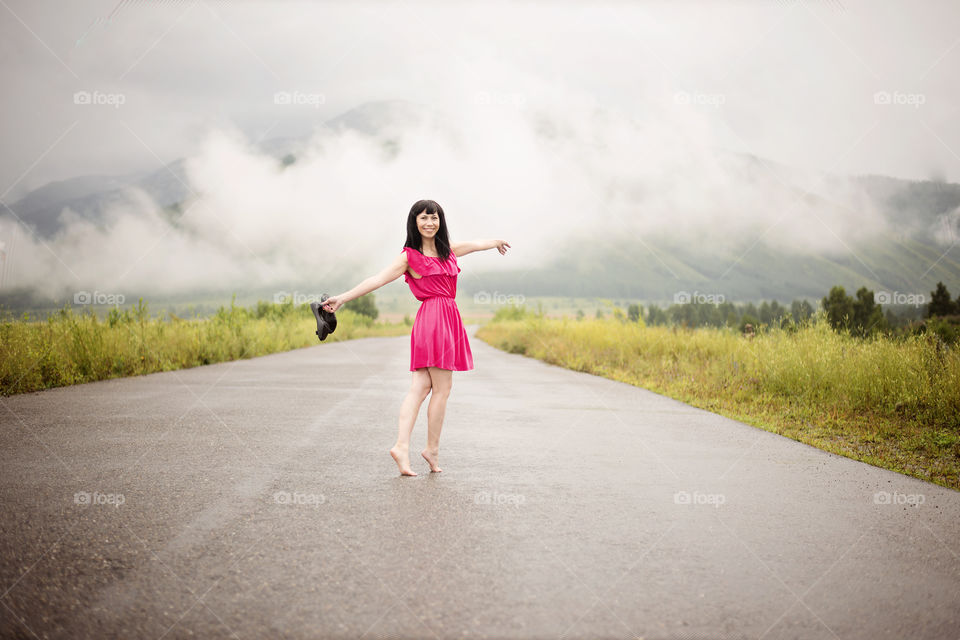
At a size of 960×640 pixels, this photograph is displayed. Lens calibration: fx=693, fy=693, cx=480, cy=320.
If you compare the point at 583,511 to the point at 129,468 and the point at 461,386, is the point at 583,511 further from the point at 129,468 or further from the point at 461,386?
the point at 461,386

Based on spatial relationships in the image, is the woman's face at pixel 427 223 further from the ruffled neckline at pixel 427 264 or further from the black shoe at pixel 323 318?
the black shoe at pixel 323 318

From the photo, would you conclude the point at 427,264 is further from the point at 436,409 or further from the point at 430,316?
the point at 436,409

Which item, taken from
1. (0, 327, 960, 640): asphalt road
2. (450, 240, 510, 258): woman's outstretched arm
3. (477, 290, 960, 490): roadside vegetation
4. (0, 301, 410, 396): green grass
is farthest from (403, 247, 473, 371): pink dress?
(0, 301, 410, 396): green grass

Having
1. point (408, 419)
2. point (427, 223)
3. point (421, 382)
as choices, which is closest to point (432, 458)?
point (408, 419)

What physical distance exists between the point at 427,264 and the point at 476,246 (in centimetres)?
69

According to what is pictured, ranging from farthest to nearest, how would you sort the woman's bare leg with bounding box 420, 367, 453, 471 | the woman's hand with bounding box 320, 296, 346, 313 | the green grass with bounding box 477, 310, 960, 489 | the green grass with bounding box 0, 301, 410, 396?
1. the green grass with bounding box 0, 301, 410, 396
2. the green grass with bounding box 477, 310, 960, 489
3. the woman's bare leg with bounding box 420, 367, 453, 471
4. the woman's hand with bounding box 320, 296, 346, 313

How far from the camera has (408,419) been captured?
17.8 ft

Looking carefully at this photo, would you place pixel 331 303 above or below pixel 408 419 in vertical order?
above

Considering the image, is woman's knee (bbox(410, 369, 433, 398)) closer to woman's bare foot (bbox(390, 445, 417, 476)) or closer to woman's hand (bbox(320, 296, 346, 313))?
woman's bare foot (bbox(390, 445, 417, 476))

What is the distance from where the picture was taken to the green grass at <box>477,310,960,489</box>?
714cm

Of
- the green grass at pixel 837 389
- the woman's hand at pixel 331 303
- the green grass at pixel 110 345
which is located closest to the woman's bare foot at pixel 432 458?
the woman's hand at pixel 331 303

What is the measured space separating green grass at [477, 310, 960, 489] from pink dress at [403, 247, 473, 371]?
162 inches

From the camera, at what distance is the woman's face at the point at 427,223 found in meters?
5.39

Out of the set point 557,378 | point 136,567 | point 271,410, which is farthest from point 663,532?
point 557,378
